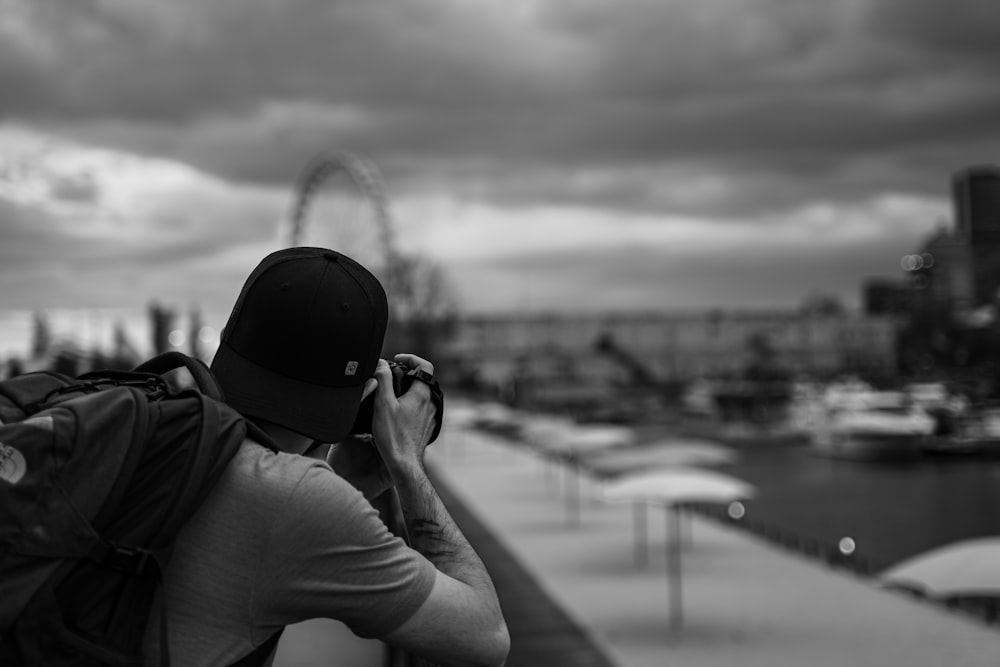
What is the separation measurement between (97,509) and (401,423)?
602mm

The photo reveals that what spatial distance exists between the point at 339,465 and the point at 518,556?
63.2ft

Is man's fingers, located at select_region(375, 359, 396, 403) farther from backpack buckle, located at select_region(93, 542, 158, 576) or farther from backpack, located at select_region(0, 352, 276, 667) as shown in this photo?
backpack buckle, located at select_region(93, 542, 158, 576)

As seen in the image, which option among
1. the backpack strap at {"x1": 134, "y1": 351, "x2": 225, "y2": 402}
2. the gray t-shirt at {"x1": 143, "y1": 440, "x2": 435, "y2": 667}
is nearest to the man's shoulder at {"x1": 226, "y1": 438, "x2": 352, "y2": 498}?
the gray t-shirt at {"x1": 143, "y1": 440, "x2": 435, "y2": 667}

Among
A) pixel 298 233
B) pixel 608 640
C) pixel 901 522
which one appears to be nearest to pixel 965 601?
pixel 608 640

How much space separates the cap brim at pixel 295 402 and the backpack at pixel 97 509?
0.19 meters

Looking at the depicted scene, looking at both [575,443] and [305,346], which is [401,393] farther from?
[575,443]

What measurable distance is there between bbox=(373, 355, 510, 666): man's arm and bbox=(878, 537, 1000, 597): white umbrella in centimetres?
771

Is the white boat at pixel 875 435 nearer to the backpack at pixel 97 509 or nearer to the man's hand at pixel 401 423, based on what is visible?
A: the man's hand at pixel 401 423

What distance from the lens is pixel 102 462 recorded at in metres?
1.58

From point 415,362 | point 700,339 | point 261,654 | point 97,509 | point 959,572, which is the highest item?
point 700,339

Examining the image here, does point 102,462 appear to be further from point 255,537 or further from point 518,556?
point 518,556

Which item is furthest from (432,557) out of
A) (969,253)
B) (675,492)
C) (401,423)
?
(969,253)

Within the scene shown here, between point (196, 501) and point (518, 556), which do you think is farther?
point (518, 556)

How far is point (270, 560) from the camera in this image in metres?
1.70
